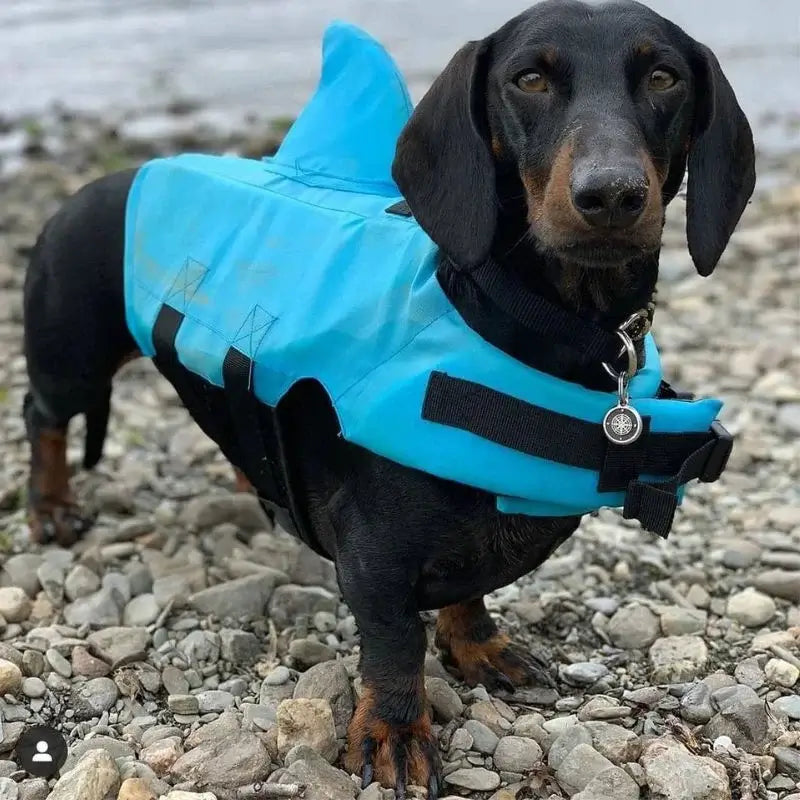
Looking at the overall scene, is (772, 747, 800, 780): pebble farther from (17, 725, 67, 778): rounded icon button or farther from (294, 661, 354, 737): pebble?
(17, 725, 67, 778): rounded icon button

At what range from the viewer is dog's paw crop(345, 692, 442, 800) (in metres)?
3.07

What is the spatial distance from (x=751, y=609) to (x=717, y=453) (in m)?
1.11

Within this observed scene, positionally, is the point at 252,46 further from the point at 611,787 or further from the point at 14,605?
the point at 611,787

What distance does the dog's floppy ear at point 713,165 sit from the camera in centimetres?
292

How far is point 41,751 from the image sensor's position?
3145mm

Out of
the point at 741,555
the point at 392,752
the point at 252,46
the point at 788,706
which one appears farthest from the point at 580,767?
the point at 252,46

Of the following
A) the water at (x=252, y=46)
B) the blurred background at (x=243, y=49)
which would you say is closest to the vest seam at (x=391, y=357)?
the blurred background at (x=243, y=49)

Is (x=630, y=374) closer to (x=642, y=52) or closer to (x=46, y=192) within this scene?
(x=642, y=52)

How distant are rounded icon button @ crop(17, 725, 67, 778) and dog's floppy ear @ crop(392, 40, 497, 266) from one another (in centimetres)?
165

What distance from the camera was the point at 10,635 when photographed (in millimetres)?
3768

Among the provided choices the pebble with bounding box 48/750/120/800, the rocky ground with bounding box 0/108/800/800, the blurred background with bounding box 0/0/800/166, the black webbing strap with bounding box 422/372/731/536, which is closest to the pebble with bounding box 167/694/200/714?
the rocky ground with bounding box 0/108/800/800

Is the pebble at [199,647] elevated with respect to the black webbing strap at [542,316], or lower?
lower

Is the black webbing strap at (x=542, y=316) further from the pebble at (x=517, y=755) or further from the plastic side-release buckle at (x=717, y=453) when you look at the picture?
the pebble at (x=517, y=755)

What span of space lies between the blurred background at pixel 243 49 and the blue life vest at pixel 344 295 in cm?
999
